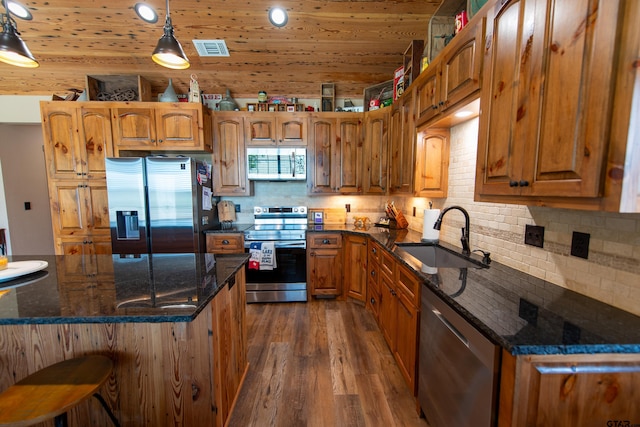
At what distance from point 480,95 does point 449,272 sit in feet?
3.24

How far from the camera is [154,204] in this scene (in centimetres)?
275

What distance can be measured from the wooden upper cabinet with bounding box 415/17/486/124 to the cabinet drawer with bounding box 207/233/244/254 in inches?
92.9

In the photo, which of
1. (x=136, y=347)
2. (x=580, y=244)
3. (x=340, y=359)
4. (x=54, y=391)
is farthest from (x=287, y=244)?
(x=580, y=244)

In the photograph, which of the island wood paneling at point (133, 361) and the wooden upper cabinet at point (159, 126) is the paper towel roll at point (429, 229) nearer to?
the island wood paneling at point (133, 361)

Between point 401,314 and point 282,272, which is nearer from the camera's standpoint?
point 401,314

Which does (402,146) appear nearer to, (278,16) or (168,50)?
(278,16)

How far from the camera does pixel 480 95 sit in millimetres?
1349

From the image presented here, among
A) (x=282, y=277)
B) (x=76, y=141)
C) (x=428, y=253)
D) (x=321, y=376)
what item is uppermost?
(x=76, y=141)

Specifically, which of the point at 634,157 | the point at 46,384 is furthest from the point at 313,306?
the point at 634,157

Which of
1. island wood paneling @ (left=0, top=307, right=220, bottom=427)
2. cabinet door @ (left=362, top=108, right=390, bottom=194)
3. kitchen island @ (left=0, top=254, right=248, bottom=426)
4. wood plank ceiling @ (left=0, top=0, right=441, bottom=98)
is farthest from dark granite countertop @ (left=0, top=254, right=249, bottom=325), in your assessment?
wood plank ceiling @ (left=0, top=0, right=441, bottom=98)

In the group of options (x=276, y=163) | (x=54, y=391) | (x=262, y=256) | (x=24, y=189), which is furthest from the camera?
(x=24, y=189)

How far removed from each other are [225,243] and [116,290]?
6.20 ft

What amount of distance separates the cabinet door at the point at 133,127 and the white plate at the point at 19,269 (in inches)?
77.1

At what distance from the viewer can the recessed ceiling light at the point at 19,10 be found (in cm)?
225
